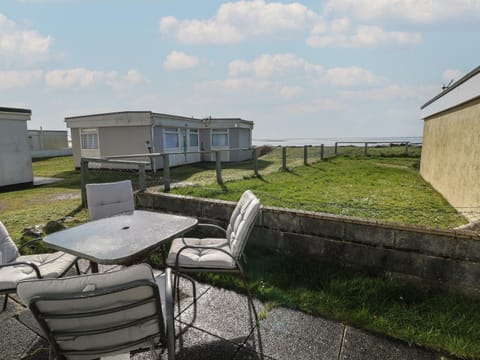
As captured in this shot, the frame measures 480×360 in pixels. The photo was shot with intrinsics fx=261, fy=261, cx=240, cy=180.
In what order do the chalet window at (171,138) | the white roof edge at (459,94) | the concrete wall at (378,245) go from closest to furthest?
the concrete wall at (378,245) < the white roof edge at (459,94) < the chalet window at (171,138)

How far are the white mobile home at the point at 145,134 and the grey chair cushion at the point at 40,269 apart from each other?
28.9ft

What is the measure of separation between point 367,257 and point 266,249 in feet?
3.47

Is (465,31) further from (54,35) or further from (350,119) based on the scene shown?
(350,119)

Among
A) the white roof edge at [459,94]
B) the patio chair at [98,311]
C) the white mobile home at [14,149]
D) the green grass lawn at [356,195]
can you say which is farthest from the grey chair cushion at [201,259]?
the white mobile home at [14,149]

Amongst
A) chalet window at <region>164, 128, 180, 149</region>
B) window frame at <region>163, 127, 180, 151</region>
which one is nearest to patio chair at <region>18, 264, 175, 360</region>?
window frame at <region>163, 127, 180, 151</region>

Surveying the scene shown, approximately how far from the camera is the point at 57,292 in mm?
1035

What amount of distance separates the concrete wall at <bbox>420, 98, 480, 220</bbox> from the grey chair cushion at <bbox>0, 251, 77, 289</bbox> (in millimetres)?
4019

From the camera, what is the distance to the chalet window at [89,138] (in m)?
14.0

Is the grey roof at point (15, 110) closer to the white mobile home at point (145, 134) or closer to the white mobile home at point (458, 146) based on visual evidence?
the white mobile home at point (145, 134)

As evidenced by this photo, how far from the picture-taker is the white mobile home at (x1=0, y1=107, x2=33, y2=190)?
8.70 metres

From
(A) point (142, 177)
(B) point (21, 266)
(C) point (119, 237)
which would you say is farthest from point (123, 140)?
(C) point (119, 237)

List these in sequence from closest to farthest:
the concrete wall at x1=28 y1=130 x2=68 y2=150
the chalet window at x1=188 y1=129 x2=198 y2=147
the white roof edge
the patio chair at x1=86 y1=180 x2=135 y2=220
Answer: the patio chair at x1=86 y1=180 x2=135 y2=220 → the white roof edge → the chalet window at x1=188 y1=129 x2=198 y2=147 → the concrete wall at x1=28 y1=130 x2=68 y2=150

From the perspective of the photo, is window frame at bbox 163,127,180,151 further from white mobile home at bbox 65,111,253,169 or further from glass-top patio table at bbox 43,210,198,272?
glass-top patio table at bbox 43,210,198,272

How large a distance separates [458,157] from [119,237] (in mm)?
5971
